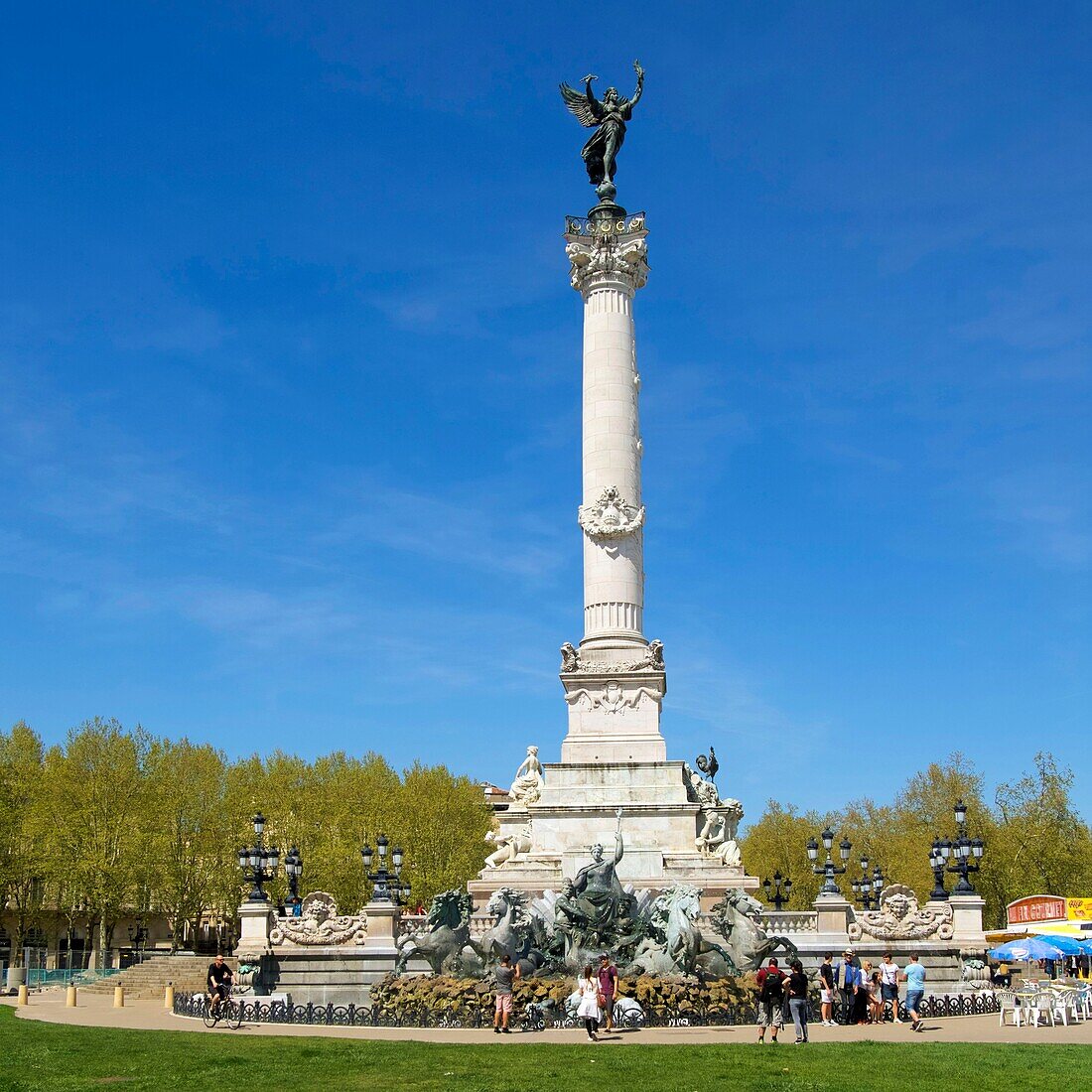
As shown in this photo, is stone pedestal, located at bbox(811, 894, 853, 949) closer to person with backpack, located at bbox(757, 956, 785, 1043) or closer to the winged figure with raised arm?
person with backpack, located at bbox(757, 956, 785, 1043)

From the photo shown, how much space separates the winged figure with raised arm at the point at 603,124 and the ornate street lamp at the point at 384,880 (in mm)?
24167

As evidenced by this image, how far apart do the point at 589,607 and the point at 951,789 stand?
35853 mm

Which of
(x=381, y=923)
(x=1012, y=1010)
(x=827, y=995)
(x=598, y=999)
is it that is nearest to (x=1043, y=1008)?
(x=1012, y=1010)

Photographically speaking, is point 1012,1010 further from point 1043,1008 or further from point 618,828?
point 618,828

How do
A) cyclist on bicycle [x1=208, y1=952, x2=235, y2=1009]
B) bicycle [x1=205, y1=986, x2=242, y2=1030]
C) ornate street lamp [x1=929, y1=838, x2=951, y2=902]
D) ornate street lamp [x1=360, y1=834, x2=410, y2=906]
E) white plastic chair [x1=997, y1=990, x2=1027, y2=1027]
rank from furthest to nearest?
ornate street lamp [x1=929, y1=838, x2=951, y2=902], ornate street lamp [x1=360, y1=834, x2=410, y2=906], cyclist on bicycle [x1=208, y1=952, x2=235, y2=1009], bicycle [x1=205, y1=986, x2=242, y2=1030], white plastic chair [x1=997, y1=990, x2=1027, y2=1027]

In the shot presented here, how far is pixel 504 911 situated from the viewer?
1008 inches

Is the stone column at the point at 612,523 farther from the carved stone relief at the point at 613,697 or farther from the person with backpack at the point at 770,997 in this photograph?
the person with backpack at the point at 770,997

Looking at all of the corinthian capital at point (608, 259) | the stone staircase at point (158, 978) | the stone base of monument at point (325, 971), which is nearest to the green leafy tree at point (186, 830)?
the stone staircase at point (158, 978)

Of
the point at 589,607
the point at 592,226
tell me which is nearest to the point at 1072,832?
the point at 589,607

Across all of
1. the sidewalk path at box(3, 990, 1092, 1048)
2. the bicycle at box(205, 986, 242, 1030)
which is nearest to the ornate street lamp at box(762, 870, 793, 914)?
the sidewalk path at box(3, 990, 1092, 1048)

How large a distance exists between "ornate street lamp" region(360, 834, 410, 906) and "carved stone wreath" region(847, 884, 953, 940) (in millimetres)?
12405

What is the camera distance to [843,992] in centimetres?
2509

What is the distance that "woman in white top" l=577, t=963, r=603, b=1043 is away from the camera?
2092cm

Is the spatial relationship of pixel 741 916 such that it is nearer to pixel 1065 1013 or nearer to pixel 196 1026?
pixel 1065 1013
